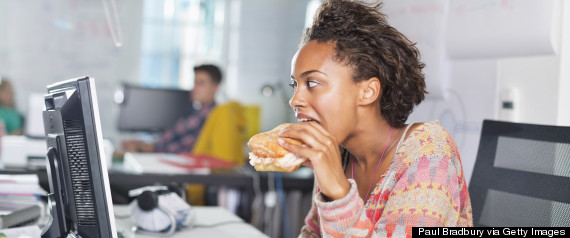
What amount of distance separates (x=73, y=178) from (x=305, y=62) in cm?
56

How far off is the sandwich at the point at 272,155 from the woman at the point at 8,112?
171 inches

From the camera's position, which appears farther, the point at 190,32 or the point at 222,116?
the point at 190,32

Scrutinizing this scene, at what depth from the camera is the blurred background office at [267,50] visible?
78.6 inches

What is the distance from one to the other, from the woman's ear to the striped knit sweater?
0.12m

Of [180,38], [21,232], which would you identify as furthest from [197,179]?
[180,38]

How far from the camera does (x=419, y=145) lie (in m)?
1.26

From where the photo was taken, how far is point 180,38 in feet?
23.5

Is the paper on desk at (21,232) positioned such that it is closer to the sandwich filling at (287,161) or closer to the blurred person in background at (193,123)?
the sandwich filling at (287,161)

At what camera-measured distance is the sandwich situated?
4.06 feet

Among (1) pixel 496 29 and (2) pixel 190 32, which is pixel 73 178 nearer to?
(1) pixel 496 29

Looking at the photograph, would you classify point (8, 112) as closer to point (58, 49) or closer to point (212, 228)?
point (58, 49)

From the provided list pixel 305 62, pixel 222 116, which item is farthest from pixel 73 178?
pixel 222 116

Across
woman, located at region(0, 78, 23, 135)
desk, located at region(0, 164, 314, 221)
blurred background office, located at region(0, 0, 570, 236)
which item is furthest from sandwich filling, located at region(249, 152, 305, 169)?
woman, located at region(0, 78, 23, 135)

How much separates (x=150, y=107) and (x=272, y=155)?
3396 millimetres
